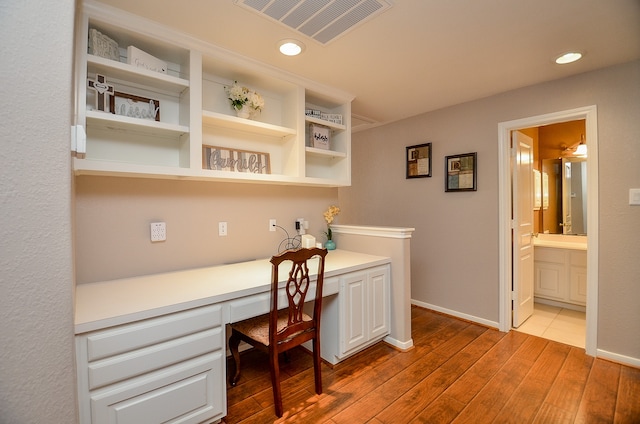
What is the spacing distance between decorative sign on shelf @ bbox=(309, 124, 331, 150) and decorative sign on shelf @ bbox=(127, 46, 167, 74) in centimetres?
127

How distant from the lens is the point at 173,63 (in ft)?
6.95

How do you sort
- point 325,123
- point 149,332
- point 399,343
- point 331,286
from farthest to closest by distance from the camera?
point 325,123
point 399,343
point 331,286
point 149,332

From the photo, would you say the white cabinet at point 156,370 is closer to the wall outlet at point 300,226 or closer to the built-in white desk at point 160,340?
the built-in white desk at point 160,340

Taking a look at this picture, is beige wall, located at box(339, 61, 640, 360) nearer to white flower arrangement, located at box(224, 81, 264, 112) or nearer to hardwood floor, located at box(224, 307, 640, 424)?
hardwood floor, located at box(224, 307, 640, 424)

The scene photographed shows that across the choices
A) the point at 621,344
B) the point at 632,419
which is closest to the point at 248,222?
the point at 632,419

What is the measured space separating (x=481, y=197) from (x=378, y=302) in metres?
1.61

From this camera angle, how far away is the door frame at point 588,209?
2.41m

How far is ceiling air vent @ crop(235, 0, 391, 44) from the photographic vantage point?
1.59 m

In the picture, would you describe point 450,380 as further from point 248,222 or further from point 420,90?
point 420,90

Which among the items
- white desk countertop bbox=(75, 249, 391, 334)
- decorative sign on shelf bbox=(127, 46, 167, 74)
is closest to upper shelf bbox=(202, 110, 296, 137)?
decorative sign on shelf bbox=(127, 46, 167, 74)

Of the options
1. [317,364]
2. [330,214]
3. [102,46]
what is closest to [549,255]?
[330,214]

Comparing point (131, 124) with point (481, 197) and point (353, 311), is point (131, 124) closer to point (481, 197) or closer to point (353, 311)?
point (353, 311)

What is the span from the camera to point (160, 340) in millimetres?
1419

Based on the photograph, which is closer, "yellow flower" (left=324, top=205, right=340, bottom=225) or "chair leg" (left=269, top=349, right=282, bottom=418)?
"chair leg" (left=269, top=349, right=282, bottom=418)
